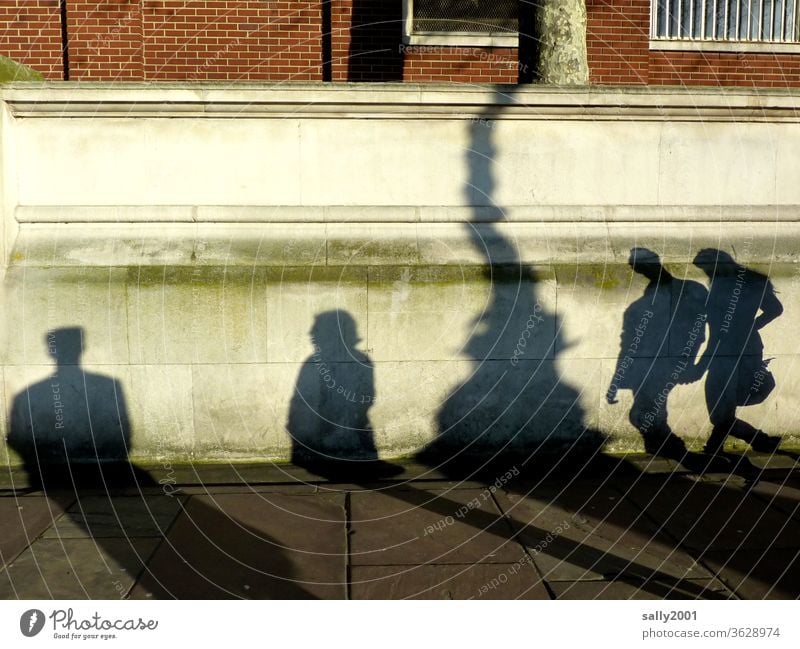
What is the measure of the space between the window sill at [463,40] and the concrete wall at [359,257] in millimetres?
4321

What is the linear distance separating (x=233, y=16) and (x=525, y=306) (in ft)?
20.5

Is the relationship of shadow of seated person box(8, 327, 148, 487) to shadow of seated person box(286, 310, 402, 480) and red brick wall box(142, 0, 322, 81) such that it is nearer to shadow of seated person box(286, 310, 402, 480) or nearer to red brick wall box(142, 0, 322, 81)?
shadow of seated person box(286, 310, 402, 480)

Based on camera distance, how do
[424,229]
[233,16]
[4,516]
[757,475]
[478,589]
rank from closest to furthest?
[478,589] → [4,516] → [757,475] → [424,229] → [233,16]

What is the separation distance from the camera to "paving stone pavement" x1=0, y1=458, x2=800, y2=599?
5.39 meters

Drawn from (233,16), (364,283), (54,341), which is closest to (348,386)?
(364,283)

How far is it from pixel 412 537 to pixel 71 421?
3204mm

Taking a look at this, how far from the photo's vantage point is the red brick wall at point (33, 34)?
38.7ft

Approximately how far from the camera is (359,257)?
26.2 ft

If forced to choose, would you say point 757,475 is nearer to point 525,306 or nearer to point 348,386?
point 525,306

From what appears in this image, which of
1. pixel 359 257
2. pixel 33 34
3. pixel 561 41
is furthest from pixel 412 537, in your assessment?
pixel 33 34

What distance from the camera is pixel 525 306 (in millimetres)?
8016

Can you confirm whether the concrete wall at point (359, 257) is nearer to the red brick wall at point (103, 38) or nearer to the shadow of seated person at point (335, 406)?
the shadow of seated person at point (335, 406)

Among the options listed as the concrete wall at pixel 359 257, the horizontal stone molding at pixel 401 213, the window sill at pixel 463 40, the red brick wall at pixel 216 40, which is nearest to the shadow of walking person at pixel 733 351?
the concrete wall at pixel 359 257

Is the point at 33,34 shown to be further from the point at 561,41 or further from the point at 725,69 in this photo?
the point at 725,69
